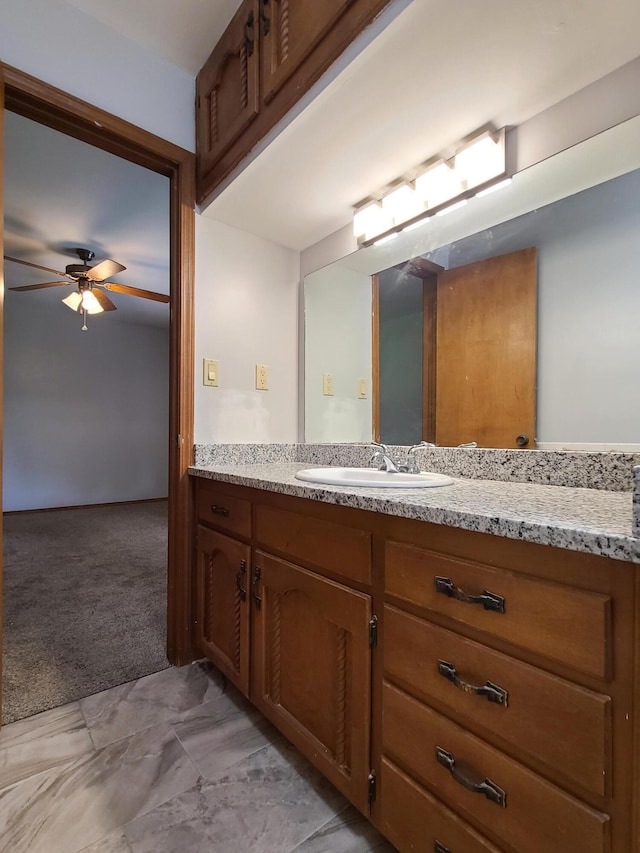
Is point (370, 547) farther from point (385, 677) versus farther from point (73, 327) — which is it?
point (73, 327)

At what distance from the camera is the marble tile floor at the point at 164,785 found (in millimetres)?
945

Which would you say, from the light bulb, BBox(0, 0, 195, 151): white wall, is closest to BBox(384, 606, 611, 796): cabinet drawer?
the light bulb

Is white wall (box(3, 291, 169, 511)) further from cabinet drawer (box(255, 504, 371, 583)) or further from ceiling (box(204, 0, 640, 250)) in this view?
cabinet drawer (box(255, 504, 371, 583))

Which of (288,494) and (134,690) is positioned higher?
(288,494)

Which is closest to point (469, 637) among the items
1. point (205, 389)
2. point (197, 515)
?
point (197, 515)

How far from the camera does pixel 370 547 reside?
879 mm

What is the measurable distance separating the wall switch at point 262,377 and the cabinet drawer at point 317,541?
763mm

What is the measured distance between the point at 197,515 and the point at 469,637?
1224 mm

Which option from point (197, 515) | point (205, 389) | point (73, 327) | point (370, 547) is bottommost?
point (197, 515)

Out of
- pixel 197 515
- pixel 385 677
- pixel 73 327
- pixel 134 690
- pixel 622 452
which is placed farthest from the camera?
pixel 73 327

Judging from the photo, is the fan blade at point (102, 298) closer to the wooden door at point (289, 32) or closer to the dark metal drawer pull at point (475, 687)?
the wooden door at point (289, 32)

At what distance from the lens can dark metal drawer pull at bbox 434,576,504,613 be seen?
0.64 meters

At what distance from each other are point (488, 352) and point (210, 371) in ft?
3.59

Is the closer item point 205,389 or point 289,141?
point 289,141
